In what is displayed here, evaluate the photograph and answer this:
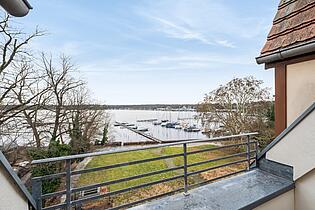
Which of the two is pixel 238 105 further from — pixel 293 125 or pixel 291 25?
pixel 293 125

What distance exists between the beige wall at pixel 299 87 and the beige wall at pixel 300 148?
0.57 meters

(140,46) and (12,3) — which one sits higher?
(140,46)

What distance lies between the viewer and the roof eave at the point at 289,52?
216 centimetres

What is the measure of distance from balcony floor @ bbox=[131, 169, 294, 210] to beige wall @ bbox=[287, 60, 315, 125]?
914 mm

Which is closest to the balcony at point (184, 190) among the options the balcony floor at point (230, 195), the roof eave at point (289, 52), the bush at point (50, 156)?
the balcony floor at point (230, 195)

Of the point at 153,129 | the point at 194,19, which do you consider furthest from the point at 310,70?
the point at 153,129

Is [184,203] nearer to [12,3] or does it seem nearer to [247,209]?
[247,209]

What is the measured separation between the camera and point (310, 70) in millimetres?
2391

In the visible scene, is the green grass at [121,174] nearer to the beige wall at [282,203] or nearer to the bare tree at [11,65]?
the bare tree at [11,65]

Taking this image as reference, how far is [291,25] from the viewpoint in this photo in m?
2.61

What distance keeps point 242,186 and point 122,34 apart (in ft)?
35.9

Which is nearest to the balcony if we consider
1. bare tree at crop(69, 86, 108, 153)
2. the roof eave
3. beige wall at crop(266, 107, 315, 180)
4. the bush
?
beige wall at crop(266, 107, 315, 180)

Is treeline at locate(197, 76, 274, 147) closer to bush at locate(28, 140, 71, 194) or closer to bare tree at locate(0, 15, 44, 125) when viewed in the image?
bush at locate(28, 140, 71, 194)

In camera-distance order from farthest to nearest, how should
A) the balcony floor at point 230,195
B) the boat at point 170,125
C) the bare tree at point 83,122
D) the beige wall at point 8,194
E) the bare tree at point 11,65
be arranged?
the boat at point 170,125
the bare tree at point 83,122
the bare tree at point 11,65
the balcony floor at point 230,195
the beige wall at point 8,194
